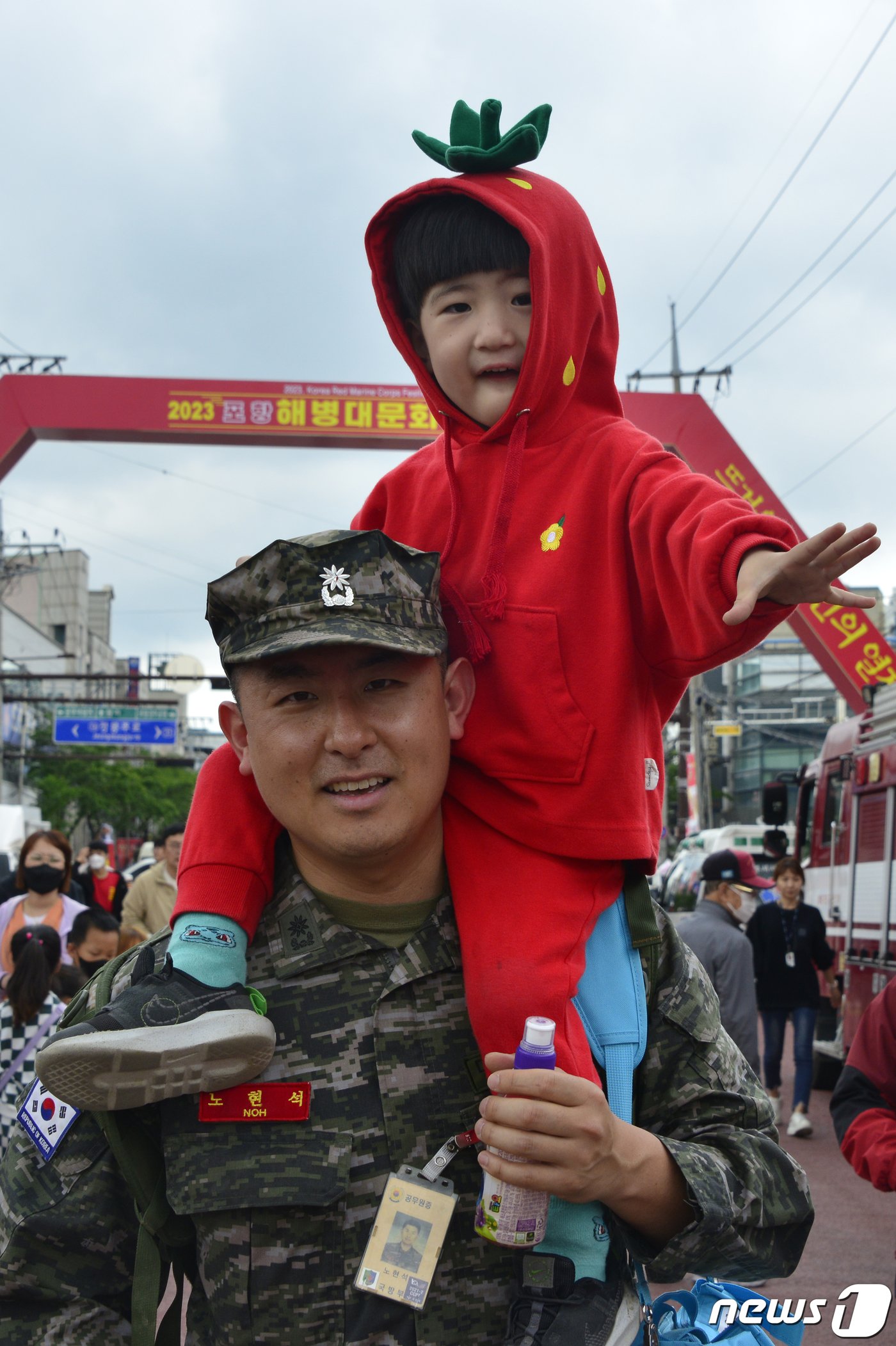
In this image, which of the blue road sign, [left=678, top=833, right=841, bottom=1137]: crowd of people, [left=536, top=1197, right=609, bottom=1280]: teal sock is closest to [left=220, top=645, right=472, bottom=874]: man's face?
[left=536, top=1197, right=609, bottom=1280]: teal sock

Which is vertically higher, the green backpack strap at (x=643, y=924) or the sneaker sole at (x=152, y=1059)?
the green backpack strap at (x=643, y=924)

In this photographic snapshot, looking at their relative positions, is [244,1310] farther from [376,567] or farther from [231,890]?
[376,567]

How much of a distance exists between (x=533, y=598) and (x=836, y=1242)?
562cm

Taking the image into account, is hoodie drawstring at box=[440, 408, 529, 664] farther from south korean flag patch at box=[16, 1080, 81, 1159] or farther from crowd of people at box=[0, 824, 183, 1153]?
crowd of people at box=[0, 824, 183, 1153]

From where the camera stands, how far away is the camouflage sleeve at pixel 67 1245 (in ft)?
6.35

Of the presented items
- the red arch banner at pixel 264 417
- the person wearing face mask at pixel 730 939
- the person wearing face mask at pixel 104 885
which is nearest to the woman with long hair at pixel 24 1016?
the person wearing face mask at pixel 730 939

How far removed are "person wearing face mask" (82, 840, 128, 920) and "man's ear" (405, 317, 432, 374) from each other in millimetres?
9049

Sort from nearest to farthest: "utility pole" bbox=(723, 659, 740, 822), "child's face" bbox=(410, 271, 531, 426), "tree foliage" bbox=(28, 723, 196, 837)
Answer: "child's face" bbox=(410, 271, 531, 426)
"tree foliage" bbox=(28, 723, 196, 837)
"utility pole" bbox=(723, 659, 740, 822)

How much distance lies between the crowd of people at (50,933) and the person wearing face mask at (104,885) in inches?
0.5

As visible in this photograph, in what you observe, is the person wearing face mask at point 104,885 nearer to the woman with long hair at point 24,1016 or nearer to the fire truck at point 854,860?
the woman with long hair at point 24,1016

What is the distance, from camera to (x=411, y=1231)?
6.27 feet

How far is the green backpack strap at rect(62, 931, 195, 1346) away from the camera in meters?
1.92

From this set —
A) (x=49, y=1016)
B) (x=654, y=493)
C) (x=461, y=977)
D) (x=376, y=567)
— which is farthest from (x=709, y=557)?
(x=49, y=1016)

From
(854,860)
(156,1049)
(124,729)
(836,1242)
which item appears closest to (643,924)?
(156,1049)
